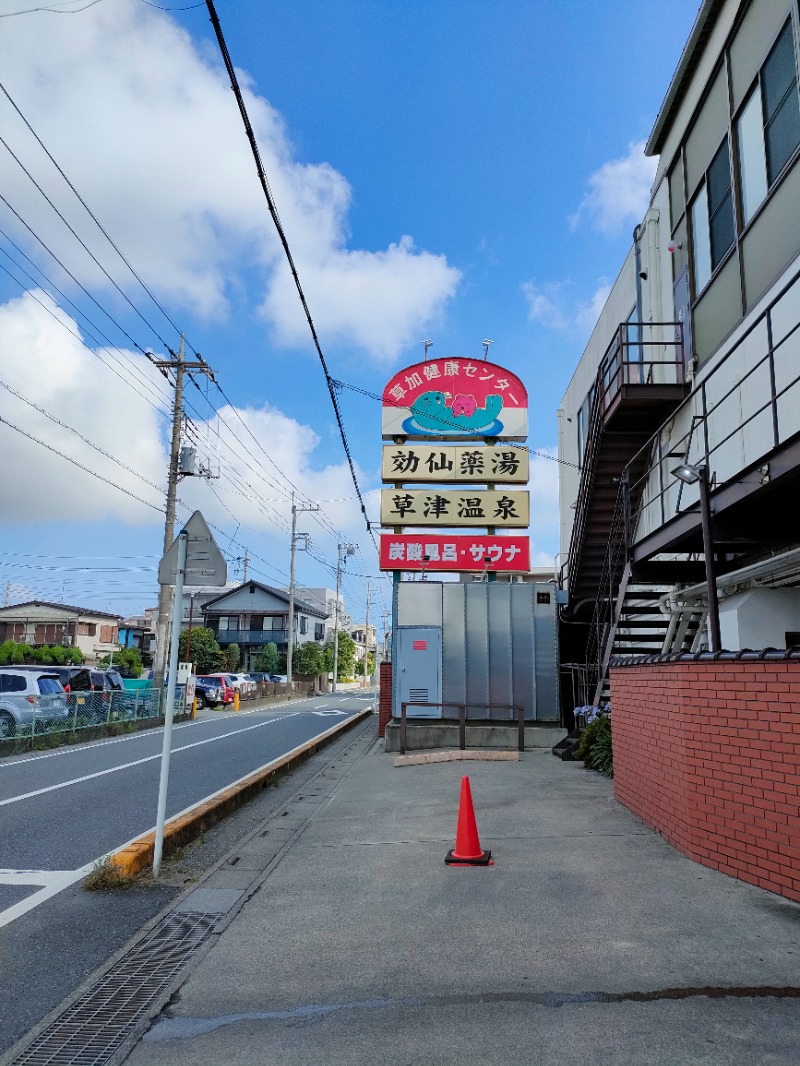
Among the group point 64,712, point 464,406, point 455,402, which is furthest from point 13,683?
point 464,406

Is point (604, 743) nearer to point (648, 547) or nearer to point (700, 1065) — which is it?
point (648, 547)

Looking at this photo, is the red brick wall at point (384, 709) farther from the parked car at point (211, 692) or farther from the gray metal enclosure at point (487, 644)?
the parked car at point (211, 692)

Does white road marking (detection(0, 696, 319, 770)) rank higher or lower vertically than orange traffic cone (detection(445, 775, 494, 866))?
lower

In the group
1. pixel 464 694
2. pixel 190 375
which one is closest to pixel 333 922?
pixel 464 694

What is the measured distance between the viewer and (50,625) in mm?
64062

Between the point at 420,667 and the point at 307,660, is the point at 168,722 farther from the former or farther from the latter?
the point at 307,660

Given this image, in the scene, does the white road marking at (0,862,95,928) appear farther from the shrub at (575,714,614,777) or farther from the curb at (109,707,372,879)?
the shrub at (575,714,614,777)

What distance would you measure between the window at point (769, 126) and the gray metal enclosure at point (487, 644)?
848cm

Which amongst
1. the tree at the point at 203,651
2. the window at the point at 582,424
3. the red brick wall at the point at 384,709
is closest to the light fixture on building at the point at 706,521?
the red brick wall at the point at 384,709

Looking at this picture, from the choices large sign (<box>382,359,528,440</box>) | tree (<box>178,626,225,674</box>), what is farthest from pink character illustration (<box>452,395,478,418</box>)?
tree (<box>178,626,225,674</box>)

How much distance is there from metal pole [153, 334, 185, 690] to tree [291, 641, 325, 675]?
3834 centimetres

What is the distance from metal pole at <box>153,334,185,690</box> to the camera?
26.0 m

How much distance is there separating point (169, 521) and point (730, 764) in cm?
2349

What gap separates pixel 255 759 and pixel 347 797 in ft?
16.7
